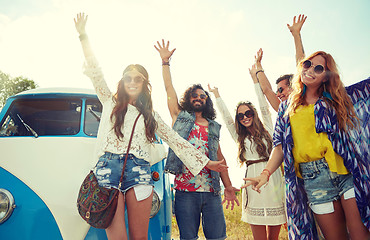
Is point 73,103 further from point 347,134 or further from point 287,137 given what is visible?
point 347,134

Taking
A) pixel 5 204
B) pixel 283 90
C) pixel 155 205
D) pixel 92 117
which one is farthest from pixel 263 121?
pixel 5 204

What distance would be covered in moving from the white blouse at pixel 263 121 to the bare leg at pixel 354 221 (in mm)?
1521

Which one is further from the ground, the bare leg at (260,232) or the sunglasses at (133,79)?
the sunglasses at (133,79)

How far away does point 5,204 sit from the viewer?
221 centimetres

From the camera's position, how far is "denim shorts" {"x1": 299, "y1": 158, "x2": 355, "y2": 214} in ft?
6.79

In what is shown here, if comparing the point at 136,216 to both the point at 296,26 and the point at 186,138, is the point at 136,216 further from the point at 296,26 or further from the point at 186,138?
the point at 296,26

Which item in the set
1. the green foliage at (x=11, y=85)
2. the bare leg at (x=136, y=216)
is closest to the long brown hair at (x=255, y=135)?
the bare leg at (x=136, y=216)

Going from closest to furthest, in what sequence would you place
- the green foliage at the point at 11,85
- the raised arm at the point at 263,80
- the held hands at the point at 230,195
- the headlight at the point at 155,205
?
the headlight at the point at 155,205 → the held hands at the point at 230,195 → the raised arm at the point at 263,80 → the green foliage at the point at 11,85

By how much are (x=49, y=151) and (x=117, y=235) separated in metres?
1.11

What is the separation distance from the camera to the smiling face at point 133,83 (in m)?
2.44

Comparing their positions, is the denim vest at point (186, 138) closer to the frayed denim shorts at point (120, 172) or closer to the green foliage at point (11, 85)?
the frayed denim shorts at point (120, 172)

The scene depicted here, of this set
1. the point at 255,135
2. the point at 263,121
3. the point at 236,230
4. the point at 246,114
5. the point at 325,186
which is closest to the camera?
the point at 325,186

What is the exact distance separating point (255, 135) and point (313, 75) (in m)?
1.41

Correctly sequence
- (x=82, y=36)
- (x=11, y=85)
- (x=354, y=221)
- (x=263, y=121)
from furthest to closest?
1. (x=11, y=85)
2. (x=263, y=121)
3. (x=82, y=36)
4. (x=354, y=221)
